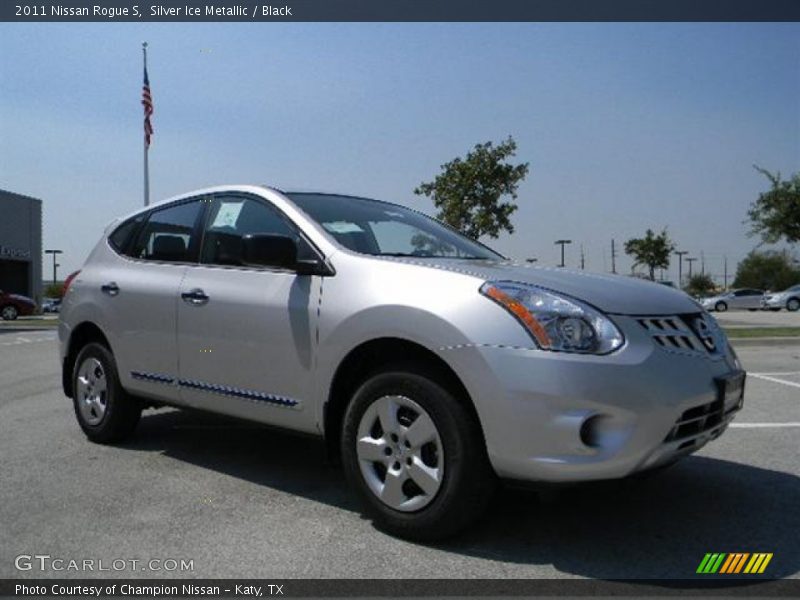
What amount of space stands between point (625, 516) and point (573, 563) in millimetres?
690

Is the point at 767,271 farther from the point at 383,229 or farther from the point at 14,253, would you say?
the point at 383,229

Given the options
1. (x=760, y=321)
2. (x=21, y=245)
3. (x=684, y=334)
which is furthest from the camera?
(x=21, y=245)

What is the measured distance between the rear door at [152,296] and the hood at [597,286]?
1.73m

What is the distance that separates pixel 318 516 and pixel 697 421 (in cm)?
184

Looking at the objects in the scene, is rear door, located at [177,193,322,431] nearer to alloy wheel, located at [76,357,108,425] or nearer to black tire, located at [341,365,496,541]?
black tire, located at [341,365,496,541]

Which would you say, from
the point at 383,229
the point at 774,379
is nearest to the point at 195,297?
the point at 383,229

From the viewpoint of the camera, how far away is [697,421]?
304 centimetres

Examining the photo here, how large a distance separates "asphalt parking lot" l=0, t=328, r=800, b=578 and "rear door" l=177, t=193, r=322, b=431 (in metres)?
0.37

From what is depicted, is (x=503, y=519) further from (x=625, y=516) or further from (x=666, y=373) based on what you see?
(x=666, y=373)

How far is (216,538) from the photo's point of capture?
323 cm

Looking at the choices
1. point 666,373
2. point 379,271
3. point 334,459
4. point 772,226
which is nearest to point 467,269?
point 379,271

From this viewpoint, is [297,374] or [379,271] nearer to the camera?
[379,271]

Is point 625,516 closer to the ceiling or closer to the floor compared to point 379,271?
closer to the floor

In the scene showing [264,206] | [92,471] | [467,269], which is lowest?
[92,471]
